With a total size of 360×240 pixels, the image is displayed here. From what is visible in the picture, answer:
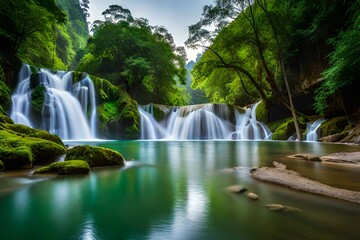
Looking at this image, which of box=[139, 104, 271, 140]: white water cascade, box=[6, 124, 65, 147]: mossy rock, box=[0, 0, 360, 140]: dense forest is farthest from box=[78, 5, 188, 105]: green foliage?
box=[6, 124, 65, 147]: mossy rock

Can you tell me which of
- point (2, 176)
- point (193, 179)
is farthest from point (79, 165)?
point (193, 179)

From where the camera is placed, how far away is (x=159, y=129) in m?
22.7

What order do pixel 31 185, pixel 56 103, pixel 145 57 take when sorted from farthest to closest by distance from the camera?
pixel 145 57 < pixel 56 103 < pixel 31 185

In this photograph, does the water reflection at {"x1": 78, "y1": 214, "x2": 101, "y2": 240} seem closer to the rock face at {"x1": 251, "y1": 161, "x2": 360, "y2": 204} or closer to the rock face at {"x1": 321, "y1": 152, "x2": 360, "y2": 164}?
the rock face at {"x1": 251, "y1": 161, "x2": 360, "y2": 204}

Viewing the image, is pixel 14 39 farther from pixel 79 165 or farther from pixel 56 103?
pixel 79 165

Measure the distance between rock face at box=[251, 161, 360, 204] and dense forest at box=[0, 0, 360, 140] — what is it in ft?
32.6

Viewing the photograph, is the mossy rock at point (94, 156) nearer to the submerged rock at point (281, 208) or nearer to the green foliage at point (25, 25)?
the submerged rock at point (281, 208)

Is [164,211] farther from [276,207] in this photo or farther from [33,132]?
[33,132]

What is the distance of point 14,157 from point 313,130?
16.9 meters

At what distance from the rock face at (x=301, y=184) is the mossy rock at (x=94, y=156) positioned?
3.46 metres

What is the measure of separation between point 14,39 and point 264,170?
61.6 ft

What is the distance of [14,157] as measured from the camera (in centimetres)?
529

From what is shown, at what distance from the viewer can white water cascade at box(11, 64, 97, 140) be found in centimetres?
1617

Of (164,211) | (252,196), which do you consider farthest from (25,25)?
(252,196)
